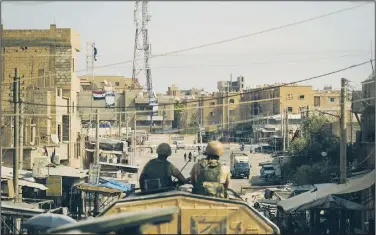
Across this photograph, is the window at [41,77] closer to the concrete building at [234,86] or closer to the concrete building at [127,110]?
the concrete building at [127,110]

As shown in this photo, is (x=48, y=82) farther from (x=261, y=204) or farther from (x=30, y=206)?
(x=30, y=206)

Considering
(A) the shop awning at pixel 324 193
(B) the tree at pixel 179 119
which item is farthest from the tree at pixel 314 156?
(B) the tree at pixel 179 119

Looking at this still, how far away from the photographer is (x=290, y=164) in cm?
5288

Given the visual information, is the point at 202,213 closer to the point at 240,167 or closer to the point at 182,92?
the point at 240,167

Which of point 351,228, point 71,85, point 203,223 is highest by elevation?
point 71,85

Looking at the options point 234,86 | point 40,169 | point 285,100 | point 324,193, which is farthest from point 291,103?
point 324,193

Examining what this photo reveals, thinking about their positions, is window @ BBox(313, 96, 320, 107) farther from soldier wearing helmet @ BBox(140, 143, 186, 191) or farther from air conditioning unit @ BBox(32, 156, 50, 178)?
soldier wearing helmet @ BBox(140, 143, 186, 191)

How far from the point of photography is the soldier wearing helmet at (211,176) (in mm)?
12539

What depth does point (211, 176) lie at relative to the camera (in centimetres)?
1264

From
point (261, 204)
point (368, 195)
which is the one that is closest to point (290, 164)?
point (261, 204)

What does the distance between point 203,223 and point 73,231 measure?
Answer: 2934 millimetres

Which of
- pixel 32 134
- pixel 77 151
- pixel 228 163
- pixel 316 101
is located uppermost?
pixel 316 101

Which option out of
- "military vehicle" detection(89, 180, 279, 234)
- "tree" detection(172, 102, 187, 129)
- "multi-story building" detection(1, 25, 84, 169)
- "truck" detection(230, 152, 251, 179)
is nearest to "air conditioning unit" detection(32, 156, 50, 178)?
"military vehicle" detection(89, 180, 279, 234)

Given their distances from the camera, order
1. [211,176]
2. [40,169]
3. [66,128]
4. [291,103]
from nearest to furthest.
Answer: [211,176]
[40,169]
[66,128]
[291,103]
